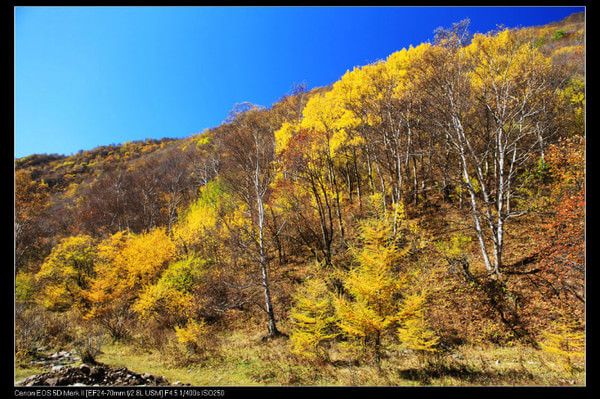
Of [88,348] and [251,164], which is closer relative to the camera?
[88,348]

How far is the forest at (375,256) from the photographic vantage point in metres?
9.10

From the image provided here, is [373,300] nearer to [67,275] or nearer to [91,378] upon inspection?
[91,378]

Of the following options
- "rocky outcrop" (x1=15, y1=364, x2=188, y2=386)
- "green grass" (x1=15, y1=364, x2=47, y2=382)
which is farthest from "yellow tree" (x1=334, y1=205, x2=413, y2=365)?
"green grass" (x1=15, y1=364, x2=47, y2=382)

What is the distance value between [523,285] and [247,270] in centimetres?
1437

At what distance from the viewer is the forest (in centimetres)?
910

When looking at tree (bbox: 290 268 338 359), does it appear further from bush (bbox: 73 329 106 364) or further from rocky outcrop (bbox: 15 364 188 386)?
bush (bbox: 73 329 106 364)

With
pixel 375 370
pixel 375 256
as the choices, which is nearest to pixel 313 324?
pixel 375 370

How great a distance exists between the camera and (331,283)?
13070mm

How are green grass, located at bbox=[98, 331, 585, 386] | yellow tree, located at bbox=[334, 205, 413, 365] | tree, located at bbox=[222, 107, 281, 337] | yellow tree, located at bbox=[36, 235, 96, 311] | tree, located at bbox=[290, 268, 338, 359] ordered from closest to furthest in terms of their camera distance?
green grass, located at bbox=[98, 331, 585, 386], yellow tree, located at bbox=[334, 205, 413, 365], tree, located at bbox=[290, 268, 338, 359], tree, located at bbox=[222, 107, 281, 337], yellow tree, located at bbox=[36, 235, 96, 311]

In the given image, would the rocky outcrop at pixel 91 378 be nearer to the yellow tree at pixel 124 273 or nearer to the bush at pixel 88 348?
the bush at pixel 88 348

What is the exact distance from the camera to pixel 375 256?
9141 millimetres

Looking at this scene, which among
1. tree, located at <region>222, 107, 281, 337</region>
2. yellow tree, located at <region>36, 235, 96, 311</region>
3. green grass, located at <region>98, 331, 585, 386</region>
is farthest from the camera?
yellow tree, located at <region>36, 235, 96, 311</region>

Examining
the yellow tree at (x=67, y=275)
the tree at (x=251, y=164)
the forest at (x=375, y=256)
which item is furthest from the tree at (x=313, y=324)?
the yellow tree at (x=67, y=275)
